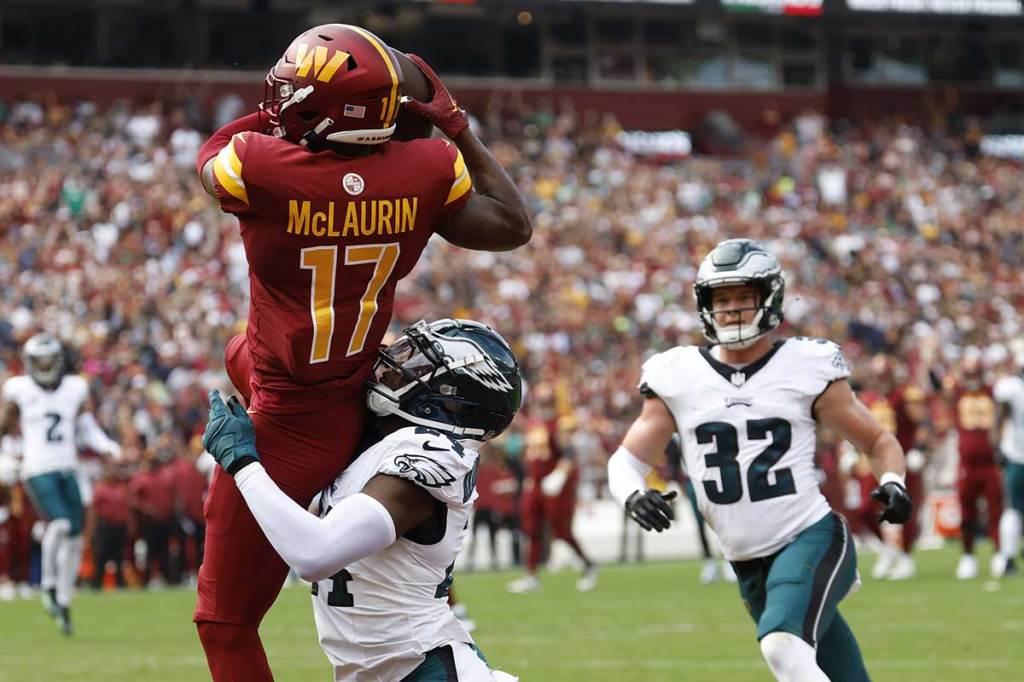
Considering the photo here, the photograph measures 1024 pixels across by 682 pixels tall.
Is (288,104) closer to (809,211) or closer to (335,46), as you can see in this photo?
(335,46)

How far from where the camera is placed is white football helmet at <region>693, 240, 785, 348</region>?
5.87m

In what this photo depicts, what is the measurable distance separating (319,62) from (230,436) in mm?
959

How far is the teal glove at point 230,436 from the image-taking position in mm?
4082

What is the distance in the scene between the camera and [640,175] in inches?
1118

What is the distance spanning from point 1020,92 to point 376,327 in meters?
33.6

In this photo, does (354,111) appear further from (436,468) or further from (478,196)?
(436,468)

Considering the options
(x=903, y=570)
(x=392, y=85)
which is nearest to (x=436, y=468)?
(x=392, y=85)

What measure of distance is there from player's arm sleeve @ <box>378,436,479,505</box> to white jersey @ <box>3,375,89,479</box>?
856 centimetres

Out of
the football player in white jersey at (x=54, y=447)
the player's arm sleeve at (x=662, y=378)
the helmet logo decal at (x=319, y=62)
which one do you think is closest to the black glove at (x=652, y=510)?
the player's arm sleeve at (x=662, y=378)

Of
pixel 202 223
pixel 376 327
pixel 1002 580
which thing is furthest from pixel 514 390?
pixel 202 223

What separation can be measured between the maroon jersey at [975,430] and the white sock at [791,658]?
10395mm

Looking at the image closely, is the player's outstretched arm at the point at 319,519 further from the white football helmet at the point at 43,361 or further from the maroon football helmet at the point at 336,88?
the white football helmet at the point at 43,361

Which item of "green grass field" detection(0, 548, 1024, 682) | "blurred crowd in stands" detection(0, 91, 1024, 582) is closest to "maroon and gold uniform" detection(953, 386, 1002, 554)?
"green grass field" detection(0, 548, 1024, 682)

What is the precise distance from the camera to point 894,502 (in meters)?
5.34
